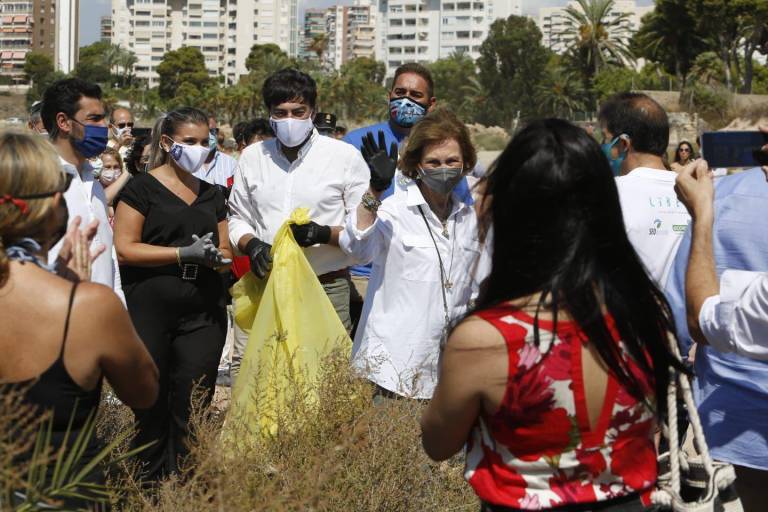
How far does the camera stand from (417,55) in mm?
153875

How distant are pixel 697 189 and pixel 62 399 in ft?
5.89

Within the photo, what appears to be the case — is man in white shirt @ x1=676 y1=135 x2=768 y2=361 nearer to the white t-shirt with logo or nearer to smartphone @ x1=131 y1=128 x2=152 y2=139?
the white t-shirt with logo

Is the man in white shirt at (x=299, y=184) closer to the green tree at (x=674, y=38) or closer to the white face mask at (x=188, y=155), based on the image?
the white face mask at (x=188, y=155)

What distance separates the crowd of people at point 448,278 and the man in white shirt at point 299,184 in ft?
0.04

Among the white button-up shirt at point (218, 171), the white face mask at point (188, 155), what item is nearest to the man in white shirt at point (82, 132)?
the white face mask at point (188, 155)

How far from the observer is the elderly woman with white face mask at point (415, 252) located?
4629 millimetres

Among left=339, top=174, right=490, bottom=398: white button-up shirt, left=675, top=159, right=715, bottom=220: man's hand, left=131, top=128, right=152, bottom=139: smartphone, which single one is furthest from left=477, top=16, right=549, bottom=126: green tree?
left=675, top=159, right=715, bottom=220: man's hand

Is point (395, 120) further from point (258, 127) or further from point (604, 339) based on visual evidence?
point (604, 339)

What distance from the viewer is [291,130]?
5.63 m

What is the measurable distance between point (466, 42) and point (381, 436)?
151894 millimetres

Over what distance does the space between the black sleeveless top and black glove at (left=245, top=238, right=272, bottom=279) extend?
7.72ft

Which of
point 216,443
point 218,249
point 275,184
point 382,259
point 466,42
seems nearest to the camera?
point 216,443

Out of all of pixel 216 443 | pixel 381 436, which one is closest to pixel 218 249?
pixel 381 436

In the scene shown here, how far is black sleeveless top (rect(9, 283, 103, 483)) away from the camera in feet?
8.69
